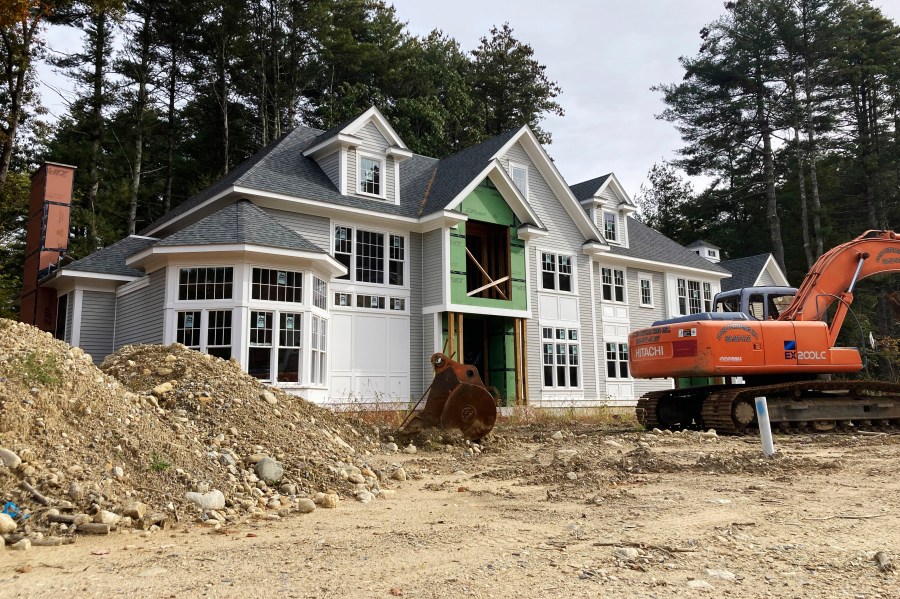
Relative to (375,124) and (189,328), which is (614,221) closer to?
(375,124)

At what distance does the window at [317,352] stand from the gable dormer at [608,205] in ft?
44.7

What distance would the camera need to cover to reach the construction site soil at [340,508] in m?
4.38

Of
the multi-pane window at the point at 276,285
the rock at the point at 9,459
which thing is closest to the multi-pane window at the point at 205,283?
the multi-pane window at the point at 276,285

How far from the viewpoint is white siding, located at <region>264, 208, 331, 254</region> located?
18.4 meters

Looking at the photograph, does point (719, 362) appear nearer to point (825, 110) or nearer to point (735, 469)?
point (735, 469)

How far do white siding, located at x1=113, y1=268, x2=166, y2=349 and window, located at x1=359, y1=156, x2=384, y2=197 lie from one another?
6.45 metres

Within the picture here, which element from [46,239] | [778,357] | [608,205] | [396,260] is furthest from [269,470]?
[608,205]

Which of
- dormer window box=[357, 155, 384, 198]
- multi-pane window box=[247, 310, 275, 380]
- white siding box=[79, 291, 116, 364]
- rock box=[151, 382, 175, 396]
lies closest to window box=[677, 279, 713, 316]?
dormer window box=[357, 155, 384, 198]

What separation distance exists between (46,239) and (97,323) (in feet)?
12.9

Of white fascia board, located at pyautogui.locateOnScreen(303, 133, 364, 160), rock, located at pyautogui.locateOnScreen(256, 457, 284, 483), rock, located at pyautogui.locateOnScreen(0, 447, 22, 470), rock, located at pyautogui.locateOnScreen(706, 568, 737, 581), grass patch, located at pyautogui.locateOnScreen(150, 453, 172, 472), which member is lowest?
rock, located at pyautogui.locateOnScreen(706, 568, 737, 581)

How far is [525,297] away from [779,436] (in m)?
8.94

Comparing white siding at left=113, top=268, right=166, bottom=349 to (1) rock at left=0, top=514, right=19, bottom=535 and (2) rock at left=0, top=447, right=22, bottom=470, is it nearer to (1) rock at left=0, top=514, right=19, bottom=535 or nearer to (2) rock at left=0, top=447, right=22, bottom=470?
(2) rock at left=0, top=447, right=22, bottom=470

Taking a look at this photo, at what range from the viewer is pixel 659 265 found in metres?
27.8

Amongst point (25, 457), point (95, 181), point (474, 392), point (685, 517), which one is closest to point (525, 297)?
point (474, 392)
